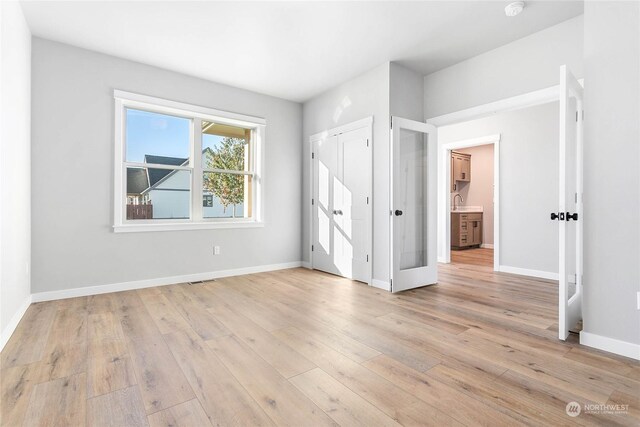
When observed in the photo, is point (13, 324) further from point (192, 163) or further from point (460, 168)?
→ point (460, 168)

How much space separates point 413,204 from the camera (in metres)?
4.06

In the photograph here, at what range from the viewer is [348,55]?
12.2ft

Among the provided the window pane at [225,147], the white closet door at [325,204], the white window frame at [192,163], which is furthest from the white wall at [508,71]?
the window pane at [225,147]

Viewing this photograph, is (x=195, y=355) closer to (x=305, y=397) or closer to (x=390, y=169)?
(x=305, y=397)

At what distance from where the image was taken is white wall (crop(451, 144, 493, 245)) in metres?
8.16

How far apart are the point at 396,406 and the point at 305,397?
47 cm

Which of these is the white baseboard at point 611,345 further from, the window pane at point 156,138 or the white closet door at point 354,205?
the window pane at point 156,138

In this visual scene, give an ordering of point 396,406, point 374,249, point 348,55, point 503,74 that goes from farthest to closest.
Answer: point 374,249 → point 348,55 → point 503,74 → point 396,406

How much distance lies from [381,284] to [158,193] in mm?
3198

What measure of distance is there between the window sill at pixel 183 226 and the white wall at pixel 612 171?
13.1 ft

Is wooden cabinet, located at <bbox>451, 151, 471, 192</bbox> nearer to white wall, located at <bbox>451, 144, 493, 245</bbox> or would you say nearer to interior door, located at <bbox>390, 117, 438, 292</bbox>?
white wall, located at <bbox>451, 144, 493, 245</bbox>

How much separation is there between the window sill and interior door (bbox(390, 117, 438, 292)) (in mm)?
2229

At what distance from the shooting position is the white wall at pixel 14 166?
2324mm

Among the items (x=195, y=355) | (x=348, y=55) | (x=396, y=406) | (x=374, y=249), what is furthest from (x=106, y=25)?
(x=396, y=406)
